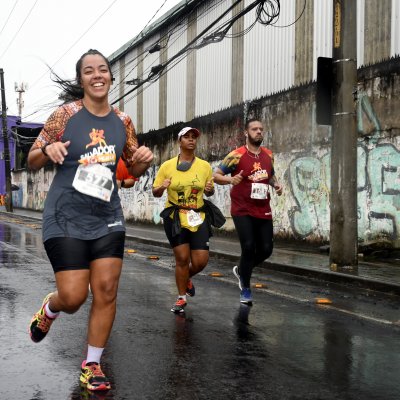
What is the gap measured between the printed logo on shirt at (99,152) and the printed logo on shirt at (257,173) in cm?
309

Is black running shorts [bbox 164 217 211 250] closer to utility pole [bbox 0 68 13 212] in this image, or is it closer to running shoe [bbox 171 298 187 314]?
running shoe [bbox 171 298 187 314]

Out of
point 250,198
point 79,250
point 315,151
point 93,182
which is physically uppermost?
point 315,151

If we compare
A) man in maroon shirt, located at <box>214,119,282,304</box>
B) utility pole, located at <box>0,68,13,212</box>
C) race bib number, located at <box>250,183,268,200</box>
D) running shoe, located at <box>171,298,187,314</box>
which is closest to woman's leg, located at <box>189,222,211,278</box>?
running shoe, located at <box>171,298,187,314</box>

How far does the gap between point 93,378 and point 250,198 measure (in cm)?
343

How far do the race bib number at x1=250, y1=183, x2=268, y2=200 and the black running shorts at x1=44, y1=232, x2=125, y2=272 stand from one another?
3077mm

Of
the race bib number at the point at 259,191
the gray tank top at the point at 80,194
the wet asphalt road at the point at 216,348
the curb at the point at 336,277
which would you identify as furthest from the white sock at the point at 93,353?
the curb at the point at 336,277

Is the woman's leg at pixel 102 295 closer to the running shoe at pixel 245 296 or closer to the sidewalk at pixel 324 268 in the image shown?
the running shoe at pixel 245 296

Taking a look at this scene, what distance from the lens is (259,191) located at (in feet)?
22.2

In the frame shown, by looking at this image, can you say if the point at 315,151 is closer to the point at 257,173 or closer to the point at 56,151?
the point at 257,173

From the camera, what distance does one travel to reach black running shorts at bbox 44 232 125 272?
147 inches

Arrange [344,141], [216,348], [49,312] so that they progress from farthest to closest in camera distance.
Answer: [344,141] → [216,348] → [49,312]

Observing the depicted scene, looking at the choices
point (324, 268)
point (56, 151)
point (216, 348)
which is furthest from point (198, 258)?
point (324, 268)

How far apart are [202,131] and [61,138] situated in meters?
16.1

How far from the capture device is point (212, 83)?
21.0 meters
